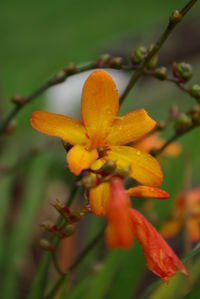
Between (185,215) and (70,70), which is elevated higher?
(70,70)

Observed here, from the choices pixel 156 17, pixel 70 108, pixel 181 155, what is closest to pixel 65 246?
pixel 181 155

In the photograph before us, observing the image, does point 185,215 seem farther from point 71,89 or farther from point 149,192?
point 71,89

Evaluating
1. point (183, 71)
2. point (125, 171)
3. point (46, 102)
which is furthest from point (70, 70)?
point (46, 102)

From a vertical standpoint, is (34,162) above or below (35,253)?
above

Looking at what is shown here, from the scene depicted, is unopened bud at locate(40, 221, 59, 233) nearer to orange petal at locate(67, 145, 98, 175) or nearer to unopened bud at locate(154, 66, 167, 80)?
orange petal at locate(67, 145, 98, 175)

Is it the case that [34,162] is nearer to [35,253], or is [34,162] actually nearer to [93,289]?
[35,253]

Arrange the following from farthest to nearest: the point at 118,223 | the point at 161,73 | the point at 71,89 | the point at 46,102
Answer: the point at 71,89, the point at 46,102, the point at 161,73, the point at 118,223
